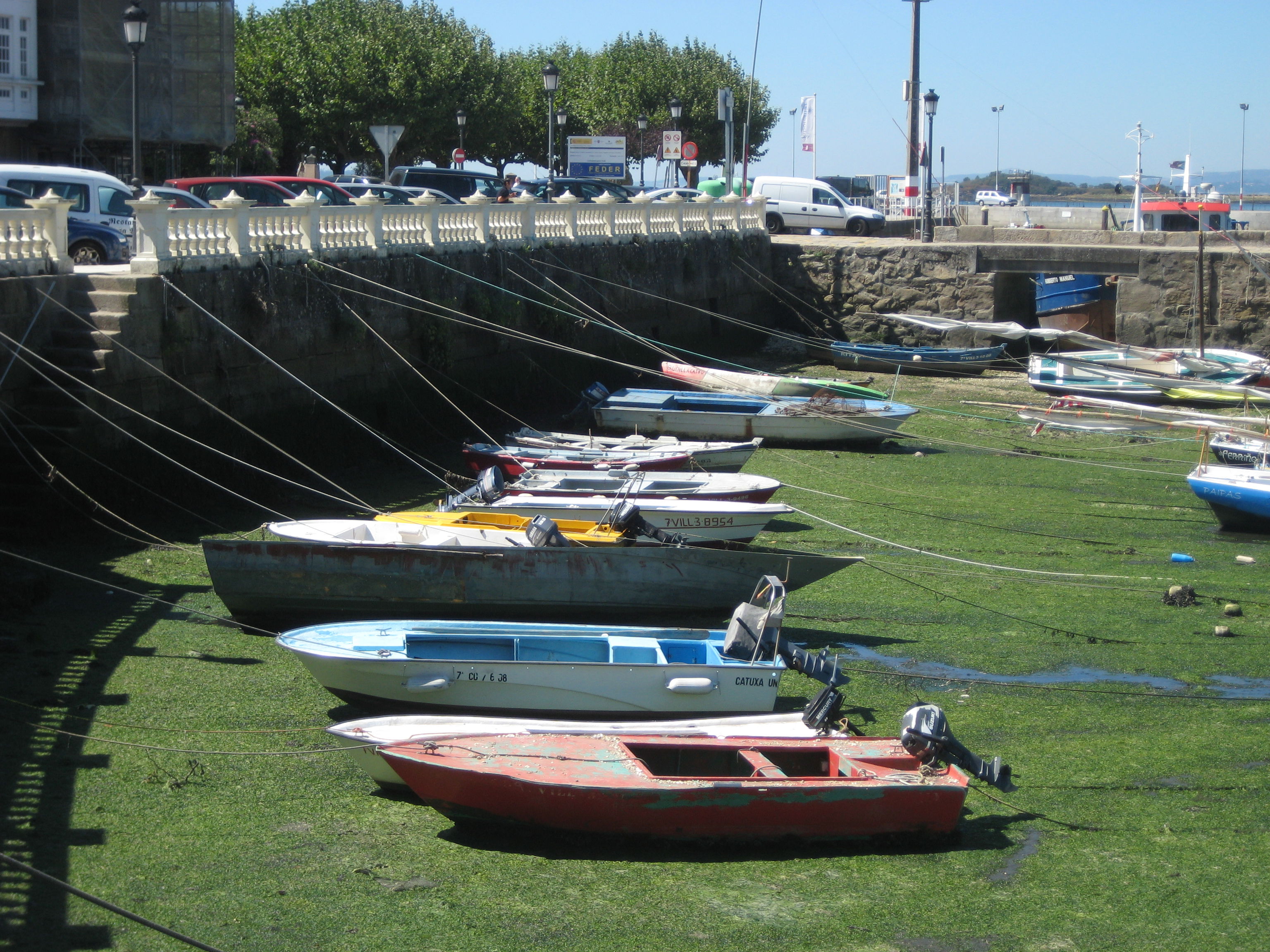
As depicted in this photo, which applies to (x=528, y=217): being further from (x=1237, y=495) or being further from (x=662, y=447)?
(x=1237, y=495)

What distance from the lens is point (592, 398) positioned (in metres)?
19.8

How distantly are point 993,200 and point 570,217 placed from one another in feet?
174

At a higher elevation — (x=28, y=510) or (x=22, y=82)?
(x=22, y=82)

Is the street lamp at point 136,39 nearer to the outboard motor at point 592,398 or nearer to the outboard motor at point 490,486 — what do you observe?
the outboard motor at point 592,398

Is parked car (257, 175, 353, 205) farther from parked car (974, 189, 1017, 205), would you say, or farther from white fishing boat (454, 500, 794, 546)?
parked car (974, 189, 1017, 205)

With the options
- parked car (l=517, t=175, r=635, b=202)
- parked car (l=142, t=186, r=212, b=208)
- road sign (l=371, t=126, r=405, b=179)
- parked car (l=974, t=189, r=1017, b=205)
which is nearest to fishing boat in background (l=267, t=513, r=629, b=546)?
parked car (l=142, t=186, r=212, b=208)

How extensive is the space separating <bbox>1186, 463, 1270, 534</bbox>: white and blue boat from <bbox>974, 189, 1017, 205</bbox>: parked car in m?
44.3

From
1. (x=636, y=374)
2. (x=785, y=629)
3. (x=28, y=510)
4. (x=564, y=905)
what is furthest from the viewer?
(x=636, y=374)

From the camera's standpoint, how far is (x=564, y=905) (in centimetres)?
629

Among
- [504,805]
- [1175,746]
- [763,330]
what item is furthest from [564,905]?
[763,330]

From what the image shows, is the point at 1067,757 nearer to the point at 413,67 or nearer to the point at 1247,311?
the point at 1247,311

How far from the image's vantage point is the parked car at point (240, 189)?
21.0 meters

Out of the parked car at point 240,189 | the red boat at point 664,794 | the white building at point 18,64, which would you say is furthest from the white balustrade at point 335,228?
the white building at point 18,64

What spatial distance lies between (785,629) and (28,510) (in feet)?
23.6
